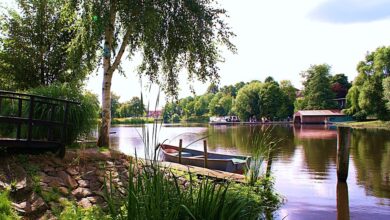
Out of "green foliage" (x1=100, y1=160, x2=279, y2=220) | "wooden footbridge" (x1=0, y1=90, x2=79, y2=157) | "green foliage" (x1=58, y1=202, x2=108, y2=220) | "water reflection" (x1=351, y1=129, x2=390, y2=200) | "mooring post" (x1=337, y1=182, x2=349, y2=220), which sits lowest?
"mooring post" (x1=337, y1=182, x2=349, y2=220)

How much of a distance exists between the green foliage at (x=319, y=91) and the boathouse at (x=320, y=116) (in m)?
4.51

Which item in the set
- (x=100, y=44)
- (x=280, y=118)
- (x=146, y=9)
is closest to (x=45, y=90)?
(x=100, y=44)

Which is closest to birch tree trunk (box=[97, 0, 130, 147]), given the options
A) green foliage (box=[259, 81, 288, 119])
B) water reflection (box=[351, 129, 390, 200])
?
water reflection (box=[351, 129, 390, 200])

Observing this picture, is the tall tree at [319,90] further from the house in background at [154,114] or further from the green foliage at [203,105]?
the house in background at [154,114]

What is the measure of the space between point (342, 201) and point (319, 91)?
78847 millimetres

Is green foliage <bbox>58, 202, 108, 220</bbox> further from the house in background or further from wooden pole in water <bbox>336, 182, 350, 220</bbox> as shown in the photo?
wooden pole in water <bbox>336, 182, 350, 220</bbox>

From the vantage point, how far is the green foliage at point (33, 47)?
664 inches

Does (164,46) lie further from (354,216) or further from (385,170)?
(385,170)

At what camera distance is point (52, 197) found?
21.2 feet

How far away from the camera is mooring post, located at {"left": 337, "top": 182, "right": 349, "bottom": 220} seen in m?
10.7

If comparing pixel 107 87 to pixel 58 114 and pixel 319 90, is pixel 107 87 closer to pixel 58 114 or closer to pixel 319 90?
pixel 58 114

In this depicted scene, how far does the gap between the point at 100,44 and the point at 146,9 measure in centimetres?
273

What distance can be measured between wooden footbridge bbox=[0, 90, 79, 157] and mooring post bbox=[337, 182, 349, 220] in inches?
329

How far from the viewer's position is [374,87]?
2404 inches
